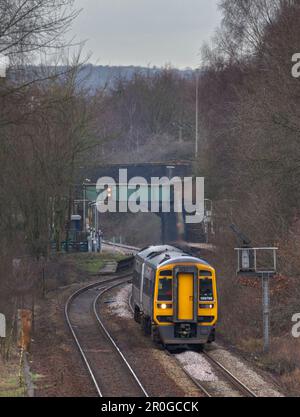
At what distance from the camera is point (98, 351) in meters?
22.5

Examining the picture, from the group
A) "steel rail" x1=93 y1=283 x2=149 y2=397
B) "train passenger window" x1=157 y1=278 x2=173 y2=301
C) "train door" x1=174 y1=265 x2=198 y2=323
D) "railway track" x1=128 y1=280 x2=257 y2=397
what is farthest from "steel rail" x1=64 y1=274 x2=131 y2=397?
"train door" x1=174 y1=265 x2=198 y2=323

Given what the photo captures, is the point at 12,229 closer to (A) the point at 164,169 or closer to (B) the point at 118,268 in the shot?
(B) the point at 118,268

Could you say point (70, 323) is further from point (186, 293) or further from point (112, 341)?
point (186, 293)

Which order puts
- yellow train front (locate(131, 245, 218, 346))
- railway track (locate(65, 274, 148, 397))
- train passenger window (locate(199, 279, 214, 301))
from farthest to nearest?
train passenger window (locate(199, 279, 214, 301))
yellow train front (locate(131, 245, 218, 346))
railway track (locate(65, 274, 148, 397))

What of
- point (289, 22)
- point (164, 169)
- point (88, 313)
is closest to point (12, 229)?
point (88, 313)

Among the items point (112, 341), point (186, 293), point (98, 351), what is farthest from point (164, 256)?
point (98, 351)

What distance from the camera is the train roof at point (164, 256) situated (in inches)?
899

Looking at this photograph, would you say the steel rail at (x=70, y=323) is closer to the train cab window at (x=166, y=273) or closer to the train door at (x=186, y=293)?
the train door at (x=186, y=293)

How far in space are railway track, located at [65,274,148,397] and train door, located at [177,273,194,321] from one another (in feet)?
6.59

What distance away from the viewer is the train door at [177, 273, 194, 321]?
885 inches

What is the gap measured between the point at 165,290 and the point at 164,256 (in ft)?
4.85

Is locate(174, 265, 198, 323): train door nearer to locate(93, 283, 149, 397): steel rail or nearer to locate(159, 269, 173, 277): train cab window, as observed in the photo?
locate(159, 269, 173, 277): train cab window

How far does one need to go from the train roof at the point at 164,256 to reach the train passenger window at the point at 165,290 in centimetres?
48

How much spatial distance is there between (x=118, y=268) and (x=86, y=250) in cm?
626
